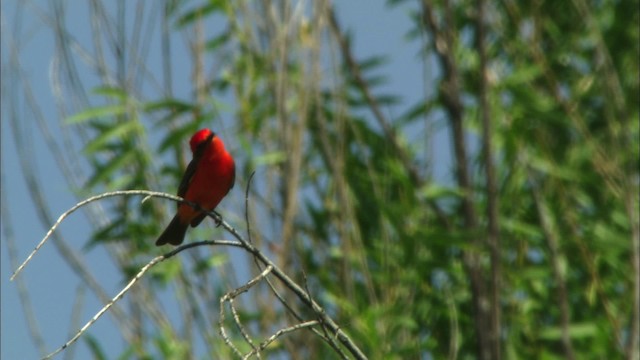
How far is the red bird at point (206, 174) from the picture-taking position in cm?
555

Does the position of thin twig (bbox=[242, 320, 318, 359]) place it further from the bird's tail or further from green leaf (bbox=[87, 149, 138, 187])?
green leaf (bbox=[87, 149, 138, 187])

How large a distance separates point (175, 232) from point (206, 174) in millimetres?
385

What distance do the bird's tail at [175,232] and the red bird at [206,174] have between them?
0.05m

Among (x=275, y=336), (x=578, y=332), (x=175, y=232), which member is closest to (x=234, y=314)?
(x=275, y=336)

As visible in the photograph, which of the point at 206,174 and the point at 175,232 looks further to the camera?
the point at 175,232

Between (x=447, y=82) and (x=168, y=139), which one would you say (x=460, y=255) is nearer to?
(x=447, y=82)

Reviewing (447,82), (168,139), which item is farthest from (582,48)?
(168,139)

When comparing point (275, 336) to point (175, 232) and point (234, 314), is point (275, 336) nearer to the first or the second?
point (234, 314)

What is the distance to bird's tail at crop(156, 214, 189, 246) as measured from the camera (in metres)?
5.87

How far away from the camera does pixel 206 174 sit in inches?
219

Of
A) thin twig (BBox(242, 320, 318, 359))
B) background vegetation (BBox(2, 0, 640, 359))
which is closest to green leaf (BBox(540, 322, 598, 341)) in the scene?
background vegetation (BBox(2, 0, 640, 359))

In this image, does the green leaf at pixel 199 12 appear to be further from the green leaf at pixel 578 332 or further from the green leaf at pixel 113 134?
the green leaf at pixel 578 332

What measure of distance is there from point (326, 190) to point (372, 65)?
25.3 inches

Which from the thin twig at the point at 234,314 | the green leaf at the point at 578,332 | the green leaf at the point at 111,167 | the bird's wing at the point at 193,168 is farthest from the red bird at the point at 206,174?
the green leaf at the point at 578,332
